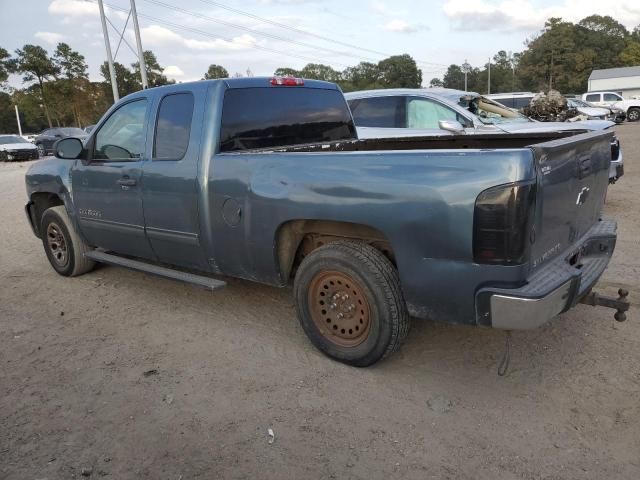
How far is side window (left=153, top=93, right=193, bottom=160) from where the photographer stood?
4020mm

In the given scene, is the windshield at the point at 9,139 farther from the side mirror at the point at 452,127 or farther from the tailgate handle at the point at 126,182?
the tailgate handle at the point at 126,182

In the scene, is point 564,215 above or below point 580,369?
above

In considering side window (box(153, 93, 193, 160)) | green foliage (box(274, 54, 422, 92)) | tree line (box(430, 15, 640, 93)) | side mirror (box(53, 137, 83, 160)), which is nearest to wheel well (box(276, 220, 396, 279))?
side window (box(153, 93, 193, 160))

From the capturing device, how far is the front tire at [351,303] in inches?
123

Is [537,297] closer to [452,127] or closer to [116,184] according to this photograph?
[116,184]

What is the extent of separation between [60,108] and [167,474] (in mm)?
47675

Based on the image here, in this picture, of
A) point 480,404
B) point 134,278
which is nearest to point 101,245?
point 134,278

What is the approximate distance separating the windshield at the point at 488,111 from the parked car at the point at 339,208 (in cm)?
392

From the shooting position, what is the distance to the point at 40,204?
19.1 ft

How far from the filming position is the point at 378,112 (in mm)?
8383

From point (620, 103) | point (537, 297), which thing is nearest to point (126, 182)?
point (537, 297)

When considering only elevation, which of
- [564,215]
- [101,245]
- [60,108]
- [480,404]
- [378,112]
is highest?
[60,108]

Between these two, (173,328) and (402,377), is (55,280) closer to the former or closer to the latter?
(173,328)

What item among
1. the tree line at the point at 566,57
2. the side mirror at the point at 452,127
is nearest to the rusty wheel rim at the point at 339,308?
the side mirror at the point at 452,127
